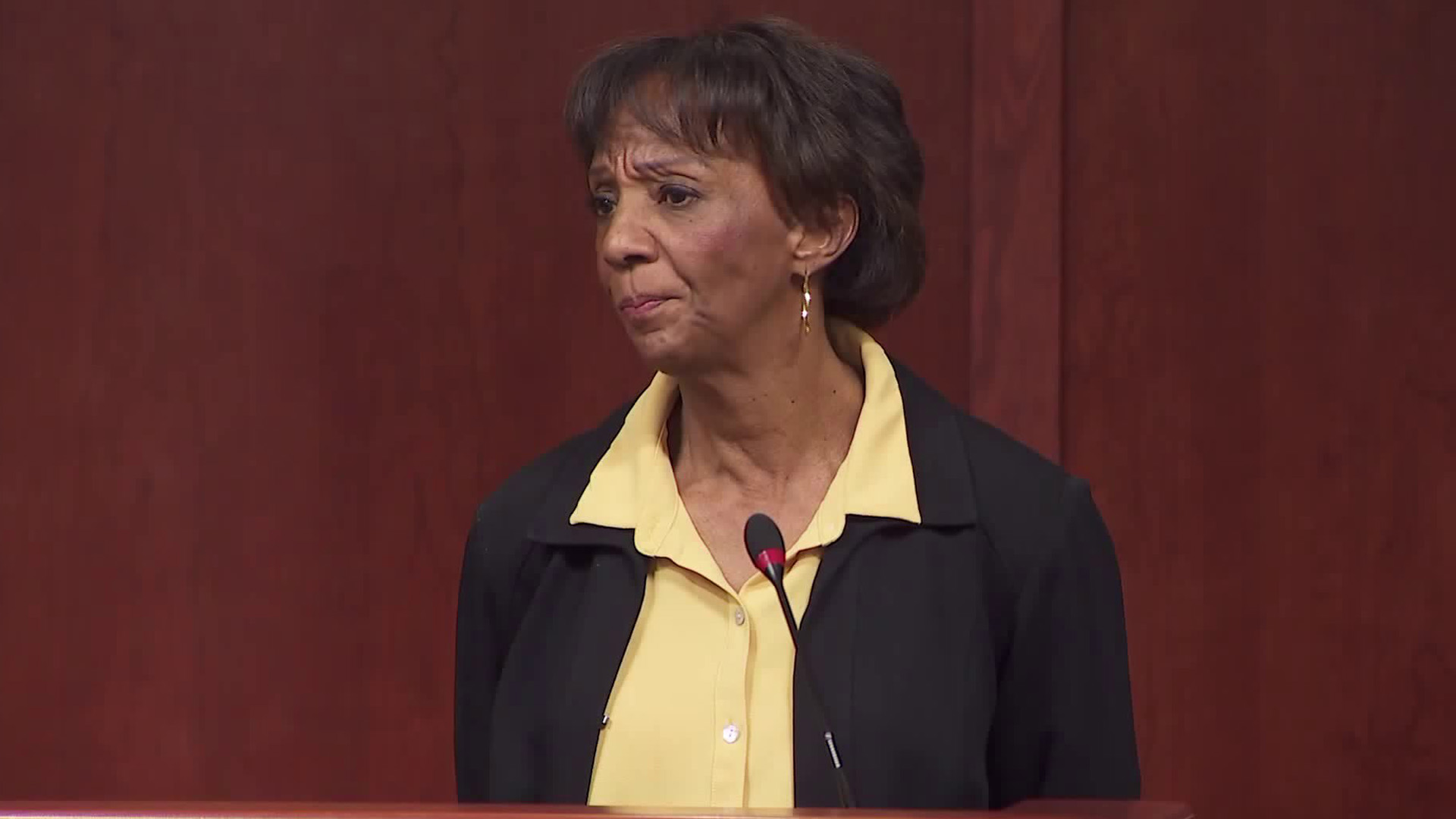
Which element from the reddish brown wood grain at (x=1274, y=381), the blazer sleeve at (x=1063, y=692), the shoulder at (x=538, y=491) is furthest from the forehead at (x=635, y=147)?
the reddish brown wood grain at (x=1274, y=381)

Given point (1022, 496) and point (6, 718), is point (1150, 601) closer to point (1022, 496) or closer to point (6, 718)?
point (1022, 496)

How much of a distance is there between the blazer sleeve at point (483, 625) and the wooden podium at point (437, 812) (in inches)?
34.9

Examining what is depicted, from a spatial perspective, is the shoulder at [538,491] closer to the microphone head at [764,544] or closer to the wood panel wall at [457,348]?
the microphone head at [764,544]

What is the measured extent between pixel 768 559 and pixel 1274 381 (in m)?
1.43

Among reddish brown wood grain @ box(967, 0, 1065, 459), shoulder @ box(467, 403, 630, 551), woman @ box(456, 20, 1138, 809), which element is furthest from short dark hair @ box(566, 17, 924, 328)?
reddish brown wood grain @ box(967, 0, 1065, 459)

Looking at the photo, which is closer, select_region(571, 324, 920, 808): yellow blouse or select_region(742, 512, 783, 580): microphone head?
select_region(742, 512, 783, 580): microphone head

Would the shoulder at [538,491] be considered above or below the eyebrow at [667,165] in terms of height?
below

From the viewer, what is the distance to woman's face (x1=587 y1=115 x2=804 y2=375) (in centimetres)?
203

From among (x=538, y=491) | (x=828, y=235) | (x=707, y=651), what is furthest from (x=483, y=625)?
(x=828, y=235)

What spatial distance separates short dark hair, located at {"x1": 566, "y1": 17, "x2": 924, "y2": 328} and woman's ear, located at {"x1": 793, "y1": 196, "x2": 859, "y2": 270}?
0.01 m

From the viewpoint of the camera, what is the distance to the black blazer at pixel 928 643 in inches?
75.9

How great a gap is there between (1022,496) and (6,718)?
1851 mm

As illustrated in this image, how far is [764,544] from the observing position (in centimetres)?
177

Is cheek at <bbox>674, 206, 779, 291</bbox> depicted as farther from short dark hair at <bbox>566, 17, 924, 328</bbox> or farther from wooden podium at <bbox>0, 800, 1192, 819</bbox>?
wooden podium at <bbox>0, 800, 1192, 819</bbox>
